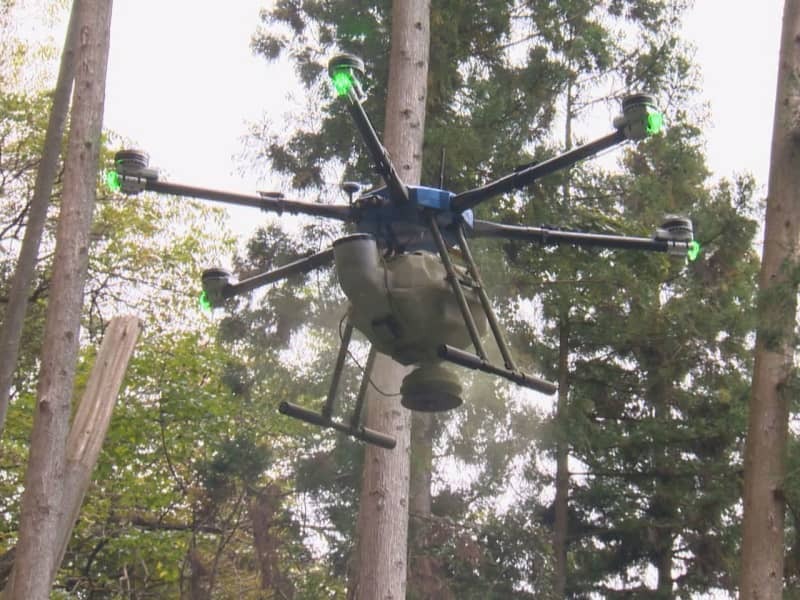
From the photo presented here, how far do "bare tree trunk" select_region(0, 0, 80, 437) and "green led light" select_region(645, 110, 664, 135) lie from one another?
15.6ft

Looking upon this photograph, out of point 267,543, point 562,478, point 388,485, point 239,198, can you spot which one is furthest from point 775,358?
point 562,478

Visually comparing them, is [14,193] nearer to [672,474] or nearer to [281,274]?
[672,474]

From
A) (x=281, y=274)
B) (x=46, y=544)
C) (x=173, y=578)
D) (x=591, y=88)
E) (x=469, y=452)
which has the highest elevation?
(x=591, y=88)

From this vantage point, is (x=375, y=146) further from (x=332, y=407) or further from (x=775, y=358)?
(x=775, y=358)

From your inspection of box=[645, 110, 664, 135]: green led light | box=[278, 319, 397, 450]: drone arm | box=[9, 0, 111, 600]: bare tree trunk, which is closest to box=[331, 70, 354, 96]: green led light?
box=[645, 110, 664, 135]: green led light

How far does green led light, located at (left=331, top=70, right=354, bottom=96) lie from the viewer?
2.38 metres

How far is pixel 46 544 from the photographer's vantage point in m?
4.48

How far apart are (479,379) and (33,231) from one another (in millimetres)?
3128

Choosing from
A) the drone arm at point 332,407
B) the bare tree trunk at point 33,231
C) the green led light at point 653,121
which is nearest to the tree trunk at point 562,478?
the bare tree trunk at point 33,231

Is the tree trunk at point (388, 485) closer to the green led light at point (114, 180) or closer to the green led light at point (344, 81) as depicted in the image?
the green led light at point (114, 180)

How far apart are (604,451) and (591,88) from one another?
3917 mm

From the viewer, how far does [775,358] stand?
254 inches

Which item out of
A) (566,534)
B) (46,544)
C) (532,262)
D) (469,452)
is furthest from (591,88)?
(46,544)

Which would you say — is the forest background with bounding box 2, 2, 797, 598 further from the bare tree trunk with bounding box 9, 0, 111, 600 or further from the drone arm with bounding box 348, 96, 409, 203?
the drone arm with bounding box 348, 96, 409, 203
